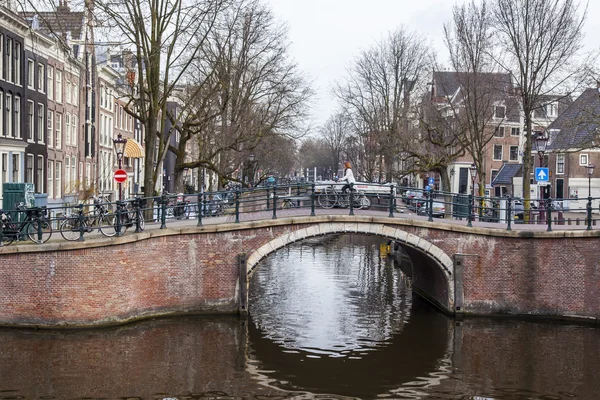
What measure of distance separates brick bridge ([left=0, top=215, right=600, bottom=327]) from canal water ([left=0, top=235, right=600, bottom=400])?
1.79ft

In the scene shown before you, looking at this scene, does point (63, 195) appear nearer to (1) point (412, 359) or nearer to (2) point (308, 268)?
(2) point (308, 268)

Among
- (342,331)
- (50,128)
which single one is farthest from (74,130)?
(342,331)

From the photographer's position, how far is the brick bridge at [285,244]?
17.9 metres

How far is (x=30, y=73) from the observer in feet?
111

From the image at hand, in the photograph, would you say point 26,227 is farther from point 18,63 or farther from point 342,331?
point 18,63

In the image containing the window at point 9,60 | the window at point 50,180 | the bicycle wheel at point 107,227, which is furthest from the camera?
the window at point 50,180

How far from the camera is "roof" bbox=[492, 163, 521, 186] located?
213 feet

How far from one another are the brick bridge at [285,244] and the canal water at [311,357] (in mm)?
546

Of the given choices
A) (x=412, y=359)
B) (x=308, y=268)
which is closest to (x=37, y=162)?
(x=308, y=268)

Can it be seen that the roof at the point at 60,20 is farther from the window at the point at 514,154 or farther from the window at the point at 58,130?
the window at the point at 514,154

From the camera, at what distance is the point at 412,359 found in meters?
16.1

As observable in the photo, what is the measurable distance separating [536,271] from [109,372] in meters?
11.1

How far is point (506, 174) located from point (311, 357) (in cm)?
5310

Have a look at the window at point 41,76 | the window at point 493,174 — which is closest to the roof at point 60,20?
the window at point 41,76
